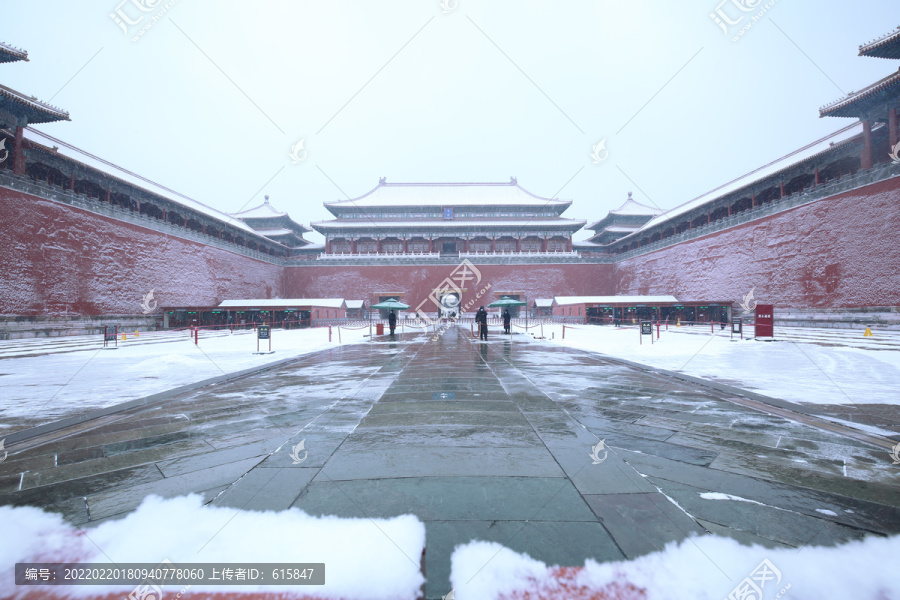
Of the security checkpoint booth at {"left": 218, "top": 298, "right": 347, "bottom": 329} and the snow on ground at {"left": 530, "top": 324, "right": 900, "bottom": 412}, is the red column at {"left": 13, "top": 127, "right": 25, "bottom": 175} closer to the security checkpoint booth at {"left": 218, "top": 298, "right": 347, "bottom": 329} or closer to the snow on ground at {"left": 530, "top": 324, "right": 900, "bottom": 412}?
the security checkpoint booth at {"left": 218, "top": 298, "right": 347, "bottom": 329}

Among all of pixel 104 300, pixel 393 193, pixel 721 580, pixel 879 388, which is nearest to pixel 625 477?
pixel 721 580

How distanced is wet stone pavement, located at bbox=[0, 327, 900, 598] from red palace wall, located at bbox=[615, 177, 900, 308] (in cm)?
1858

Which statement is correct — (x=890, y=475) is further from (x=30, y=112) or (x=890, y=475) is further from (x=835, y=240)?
(x=30, y=112)

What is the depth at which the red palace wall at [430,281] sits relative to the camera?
109ft

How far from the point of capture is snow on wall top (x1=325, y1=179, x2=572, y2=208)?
115 feet

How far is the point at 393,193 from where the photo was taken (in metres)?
38.2

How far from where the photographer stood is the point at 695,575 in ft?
4.97

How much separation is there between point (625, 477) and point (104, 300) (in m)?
24.1

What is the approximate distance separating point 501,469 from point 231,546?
5.23ft

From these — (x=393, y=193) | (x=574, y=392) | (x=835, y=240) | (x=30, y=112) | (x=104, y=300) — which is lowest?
(x=574, y=392)

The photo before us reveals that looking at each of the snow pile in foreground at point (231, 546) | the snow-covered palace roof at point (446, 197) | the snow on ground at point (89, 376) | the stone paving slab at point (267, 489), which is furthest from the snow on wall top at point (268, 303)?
the snow pile in foreground at point (231, 546)

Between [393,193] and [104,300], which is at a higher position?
[393,193]

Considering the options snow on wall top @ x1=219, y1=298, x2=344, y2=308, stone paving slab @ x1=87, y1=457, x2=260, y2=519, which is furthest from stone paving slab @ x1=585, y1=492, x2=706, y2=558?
snow on wall top @ x1=219, y1=298, x2=344, y2=308

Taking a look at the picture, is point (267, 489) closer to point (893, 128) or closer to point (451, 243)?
point (893, 128)
